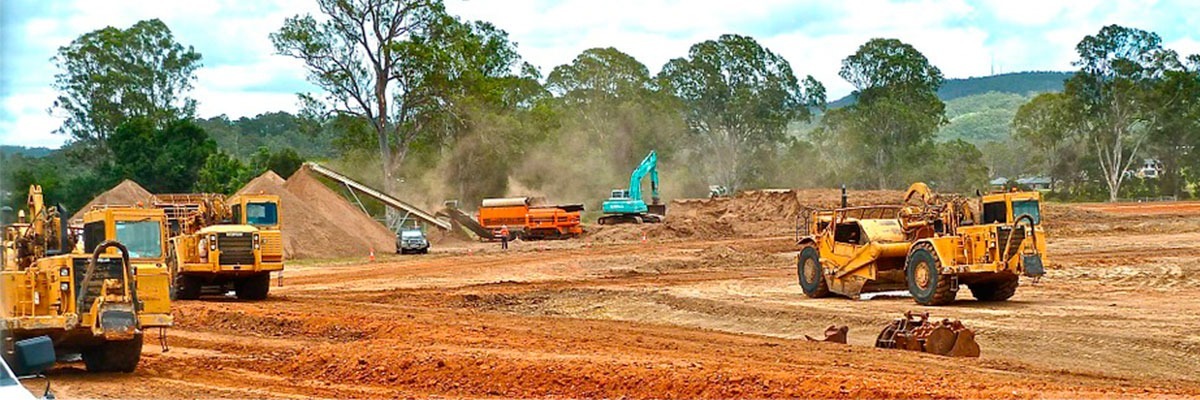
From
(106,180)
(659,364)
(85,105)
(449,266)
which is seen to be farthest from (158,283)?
(85,105)

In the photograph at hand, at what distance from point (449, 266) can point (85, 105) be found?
31.8m

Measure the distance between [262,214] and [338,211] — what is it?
90.6 ft

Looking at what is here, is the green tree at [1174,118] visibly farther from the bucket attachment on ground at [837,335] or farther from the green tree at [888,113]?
the bucket attachment on ground at [837,335]

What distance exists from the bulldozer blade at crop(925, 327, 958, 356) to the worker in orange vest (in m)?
40.2

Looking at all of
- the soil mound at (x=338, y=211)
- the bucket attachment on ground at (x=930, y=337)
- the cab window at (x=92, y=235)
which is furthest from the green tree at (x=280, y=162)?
the bucket attachment on ground at (x=930, y=337)

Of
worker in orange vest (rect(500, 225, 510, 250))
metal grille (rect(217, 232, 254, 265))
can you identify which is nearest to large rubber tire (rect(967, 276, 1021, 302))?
metal grille (rect(217, 232, 254, 265))

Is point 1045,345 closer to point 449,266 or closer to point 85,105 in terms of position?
point 449,266

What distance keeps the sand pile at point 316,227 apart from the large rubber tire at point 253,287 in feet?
70.8

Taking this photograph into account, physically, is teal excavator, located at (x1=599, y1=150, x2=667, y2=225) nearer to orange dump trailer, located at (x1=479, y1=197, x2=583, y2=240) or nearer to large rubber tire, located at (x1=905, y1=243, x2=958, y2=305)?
orange dump trailer, located at (x1=479, y1=197, x2=583, y2=240)

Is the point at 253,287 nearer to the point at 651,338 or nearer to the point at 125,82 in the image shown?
the point at 651,338

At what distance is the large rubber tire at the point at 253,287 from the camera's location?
104ft

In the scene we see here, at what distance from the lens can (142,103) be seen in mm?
78125

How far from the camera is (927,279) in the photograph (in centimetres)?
2703

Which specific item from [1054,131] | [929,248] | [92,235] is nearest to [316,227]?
[929,248]
